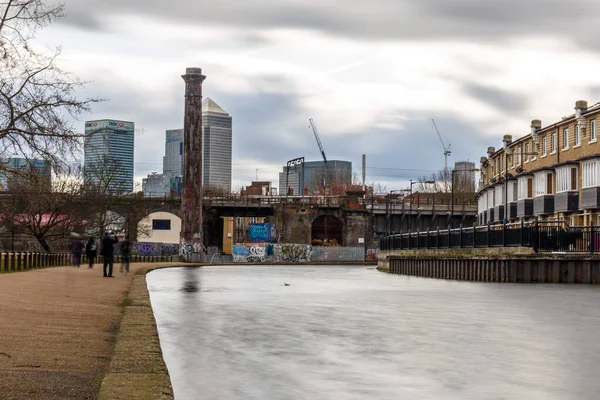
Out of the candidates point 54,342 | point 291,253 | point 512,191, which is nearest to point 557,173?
point 512,191

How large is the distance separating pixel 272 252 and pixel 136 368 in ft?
348

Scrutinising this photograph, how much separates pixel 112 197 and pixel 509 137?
1541 inches

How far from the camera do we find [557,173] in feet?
231

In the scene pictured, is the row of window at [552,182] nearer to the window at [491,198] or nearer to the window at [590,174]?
the window at [590,174]

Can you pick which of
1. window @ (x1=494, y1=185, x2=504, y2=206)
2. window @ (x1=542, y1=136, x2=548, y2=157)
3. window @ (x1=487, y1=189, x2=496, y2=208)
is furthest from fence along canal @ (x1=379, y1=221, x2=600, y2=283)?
window @ (x1=487, y1=189, x2=496, y2=208)

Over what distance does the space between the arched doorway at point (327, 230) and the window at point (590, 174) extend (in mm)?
62789

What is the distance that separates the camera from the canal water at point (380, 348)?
1178cm

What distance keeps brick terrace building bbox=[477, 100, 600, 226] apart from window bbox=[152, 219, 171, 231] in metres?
55.4

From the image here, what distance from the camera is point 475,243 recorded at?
5069 centimetres

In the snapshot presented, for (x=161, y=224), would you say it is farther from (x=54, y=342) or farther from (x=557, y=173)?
(x=54, y=342)

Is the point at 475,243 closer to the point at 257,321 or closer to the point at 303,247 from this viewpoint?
the point at 257,321

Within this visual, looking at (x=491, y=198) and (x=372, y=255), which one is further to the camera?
(x=372, y=255)

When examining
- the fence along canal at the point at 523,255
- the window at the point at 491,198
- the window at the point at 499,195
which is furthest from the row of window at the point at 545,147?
the fence along canal at the point at 523,255

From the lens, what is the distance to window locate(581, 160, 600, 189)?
63.6m
